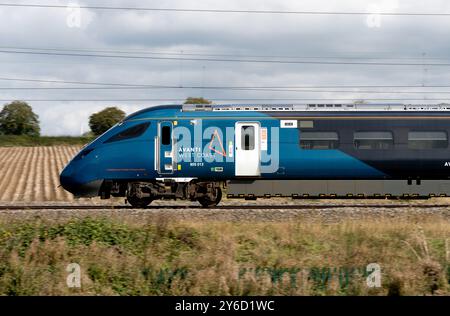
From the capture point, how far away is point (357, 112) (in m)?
21.4

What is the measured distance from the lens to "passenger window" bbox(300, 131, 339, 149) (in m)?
21.1

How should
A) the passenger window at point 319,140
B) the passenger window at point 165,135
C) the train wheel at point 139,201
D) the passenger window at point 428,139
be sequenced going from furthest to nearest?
the passenger window at point 428,139, the train wheel at point 139,201, the passenger window at point 319,140, the passenger window at point 165,135

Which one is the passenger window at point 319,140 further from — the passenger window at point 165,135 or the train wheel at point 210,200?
the passenger window at point 165,135

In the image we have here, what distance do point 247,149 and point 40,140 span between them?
58.0 m

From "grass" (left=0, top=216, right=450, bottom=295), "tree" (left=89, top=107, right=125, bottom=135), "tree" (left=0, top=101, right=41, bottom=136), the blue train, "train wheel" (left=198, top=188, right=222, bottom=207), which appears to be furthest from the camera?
"tree" (left=0, top=101, right=41, bottom=136)

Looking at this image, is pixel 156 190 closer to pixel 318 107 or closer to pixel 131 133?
pixel 131 133

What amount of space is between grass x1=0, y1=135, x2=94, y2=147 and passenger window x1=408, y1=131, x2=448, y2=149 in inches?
2162

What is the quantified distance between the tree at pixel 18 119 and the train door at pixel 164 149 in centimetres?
8675

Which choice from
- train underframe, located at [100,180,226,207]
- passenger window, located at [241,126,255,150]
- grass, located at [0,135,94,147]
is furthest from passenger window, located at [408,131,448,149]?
Answer: grass, located at [0,135,94,147]

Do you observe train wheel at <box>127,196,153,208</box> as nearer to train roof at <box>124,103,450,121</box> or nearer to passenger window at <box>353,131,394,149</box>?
train roof at <box>124,103,450,121</box>

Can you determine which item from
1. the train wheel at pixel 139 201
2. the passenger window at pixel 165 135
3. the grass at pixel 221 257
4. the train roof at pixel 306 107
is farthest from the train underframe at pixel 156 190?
the grass at pixel 221 257

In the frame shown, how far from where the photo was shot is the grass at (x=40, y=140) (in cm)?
7206
